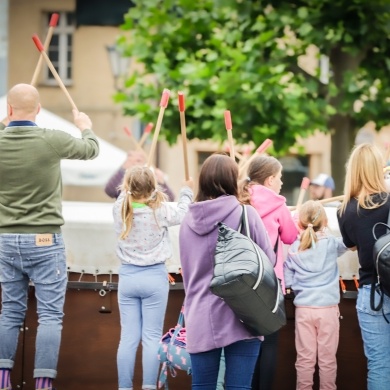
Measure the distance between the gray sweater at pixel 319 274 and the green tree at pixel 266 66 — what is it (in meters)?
7.63

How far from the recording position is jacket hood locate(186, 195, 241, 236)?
5910 millimetres

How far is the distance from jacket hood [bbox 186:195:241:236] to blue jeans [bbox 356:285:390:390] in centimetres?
105

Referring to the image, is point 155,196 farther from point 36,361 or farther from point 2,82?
point 2,82

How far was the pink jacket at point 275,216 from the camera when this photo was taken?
22.2 ft

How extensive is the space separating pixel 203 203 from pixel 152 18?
34.2 ft

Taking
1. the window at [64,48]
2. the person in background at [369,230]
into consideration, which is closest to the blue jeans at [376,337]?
the person in background at [369,230]

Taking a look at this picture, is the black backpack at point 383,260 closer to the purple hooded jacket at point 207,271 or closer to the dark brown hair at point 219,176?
the purple hooded jacket at point 207,271

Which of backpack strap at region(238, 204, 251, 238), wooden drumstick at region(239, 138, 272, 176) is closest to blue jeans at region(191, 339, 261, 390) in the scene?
backpack strap at region(238, 204, 251, 238)

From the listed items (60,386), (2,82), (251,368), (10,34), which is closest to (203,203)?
(251,368)

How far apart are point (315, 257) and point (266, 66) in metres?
8.14

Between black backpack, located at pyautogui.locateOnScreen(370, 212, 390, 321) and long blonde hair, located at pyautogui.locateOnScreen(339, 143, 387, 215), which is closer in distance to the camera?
black backpack, located at pyautogui.locateOnScreen(370, 212, 390, 321)

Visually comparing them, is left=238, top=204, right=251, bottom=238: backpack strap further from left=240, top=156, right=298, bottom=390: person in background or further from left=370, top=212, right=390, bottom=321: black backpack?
left=240, top=156, right=298, bottom=390: person in background

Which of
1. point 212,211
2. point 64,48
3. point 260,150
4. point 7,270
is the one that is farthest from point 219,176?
point 64,48

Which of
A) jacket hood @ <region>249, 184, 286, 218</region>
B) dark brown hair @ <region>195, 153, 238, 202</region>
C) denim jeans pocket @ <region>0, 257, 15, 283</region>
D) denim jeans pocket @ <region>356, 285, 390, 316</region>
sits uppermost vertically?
dark brown hair @ <region>195, 153, 238, 202</region>
